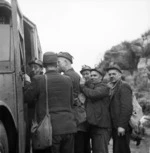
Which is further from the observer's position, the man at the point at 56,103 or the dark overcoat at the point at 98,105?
the dark overcoat at the point at 98,105

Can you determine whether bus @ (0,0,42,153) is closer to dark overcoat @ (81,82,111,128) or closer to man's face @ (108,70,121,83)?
dark overcoat @ (81,82,111,128)

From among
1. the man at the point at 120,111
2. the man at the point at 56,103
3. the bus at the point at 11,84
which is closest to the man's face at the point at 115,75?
the man at the point at 120,111

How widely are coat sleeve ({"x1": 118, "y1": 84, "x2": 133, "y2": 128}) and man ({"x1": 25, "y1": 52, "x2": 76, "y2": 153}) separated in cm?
111

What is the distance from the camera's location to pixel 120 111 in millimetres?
5035

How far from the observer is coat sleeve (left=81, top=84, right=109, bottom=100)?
4.97m

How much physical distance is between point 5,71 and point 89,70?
1806 millimetres

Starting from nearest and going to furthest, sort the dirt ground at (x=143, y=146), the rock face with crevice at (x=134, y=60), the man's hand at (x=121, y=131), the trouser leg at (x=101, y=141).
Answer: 1. the man's hand at (x=121, y=131)
2. the trouser leg at (x=101, y=141)
3. the dirt ground at (x=143, y=146)
4. the rock face with crevice at (x=134, y=60)

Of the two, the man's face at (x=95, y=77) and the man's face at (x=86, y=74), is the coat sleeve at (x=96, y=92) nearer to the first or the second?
the man's face at (x=95, y=77)

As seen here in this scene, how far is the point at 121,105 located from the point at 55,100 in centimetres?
139

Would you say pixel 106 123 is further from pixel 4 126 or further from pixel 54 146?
pixel 4 126

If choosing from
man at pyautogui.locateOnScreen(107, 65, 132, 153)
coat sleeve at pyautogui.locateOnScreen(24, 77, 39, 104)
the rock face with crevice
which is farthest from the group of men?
the rock face with crevice

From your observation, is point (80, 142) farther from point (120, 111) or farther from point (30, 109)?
point (30, 109)

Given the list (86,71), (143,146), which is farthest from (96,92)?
(143,146)

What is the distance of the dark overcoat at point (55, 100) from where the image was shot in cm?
398
